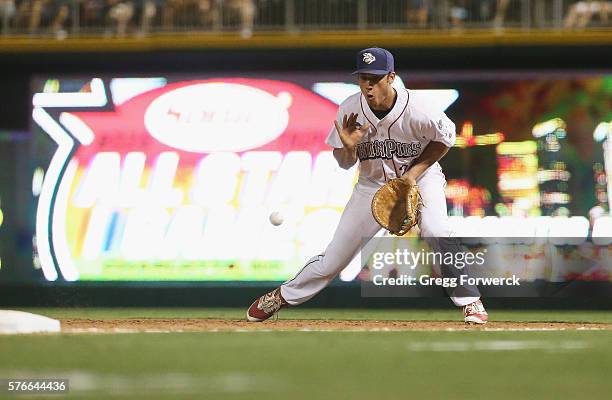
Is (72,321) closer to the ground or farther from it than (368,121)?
closer to the ground

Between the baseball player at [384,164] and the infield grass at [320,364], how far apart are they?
1.03m

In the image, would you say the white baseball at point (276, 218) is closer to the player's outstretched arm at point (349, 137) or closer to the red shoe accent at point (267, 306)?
the red shoe accent at point (267, 306)

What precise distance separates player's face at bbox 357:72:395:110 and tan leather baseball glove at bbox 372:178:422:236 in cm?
61

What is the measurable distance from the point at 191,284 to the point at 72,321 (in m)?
3.62

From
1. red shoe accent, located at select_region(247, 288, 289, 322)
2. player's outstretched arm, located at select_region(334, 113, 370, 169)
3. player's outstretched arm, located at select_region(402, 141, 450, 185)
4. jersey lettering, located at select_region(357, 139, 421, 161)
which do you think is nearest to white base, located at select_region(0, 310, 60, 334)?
red shoe accent, located at select_region(247, 288, 289, 322)

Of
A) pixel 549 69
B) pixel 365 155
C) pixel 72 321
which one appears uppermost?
pixel 549 69

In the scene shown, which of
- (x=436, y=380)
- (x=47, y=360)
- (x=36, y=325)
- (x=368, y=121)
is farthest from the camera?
(x=368, y=121)

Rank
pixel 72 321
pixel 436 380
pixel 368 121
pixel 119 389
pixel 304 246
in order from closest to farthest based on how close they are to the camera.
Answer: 1. pixel 119 389
2. pixel 436 380
3. pixel 368 121
4. pixel 72 321
5. pixel 304 246

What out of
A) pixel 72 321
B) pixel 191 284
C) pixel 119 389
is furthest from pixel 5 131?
pixel 119 389

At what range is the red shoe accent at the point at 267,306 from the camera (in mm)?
9789

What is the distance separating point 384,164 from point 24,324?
116 inches

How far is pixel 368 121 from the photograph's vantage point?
970cm

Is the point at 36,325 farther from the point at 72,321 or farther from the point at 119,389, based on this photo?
the point at 119,389

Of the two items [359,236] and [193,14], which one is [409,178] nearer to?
[359,236]
